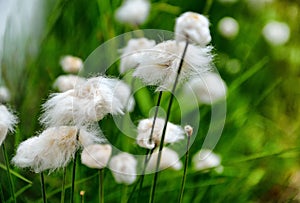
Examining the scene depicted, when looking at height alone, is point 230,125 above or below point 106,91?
below

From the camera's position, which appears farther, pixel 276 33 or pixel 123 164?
pixel 276 33

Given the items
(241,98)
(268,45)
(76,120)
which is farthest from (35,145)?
(268,45)

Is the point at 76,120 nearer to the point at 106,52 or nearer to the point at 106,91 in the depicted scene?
the point at 106,91

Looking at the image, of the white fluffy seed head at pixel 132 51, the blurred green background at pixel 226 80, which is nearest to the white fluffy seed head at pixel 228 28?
the blurred green background at pixel 226 80

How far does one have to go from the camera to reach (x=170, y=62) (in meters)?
0.29

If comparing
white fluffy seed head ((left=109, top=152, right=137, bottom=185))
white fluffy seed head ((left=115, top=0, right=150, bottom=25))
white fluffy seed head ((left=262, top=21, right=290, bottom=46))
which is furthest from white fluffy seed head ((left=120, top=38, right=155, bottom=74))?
white fluffy seed head ((left=262, top=21, right=290, bottom=46))

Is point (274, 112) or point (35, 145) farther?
point (274, 112)

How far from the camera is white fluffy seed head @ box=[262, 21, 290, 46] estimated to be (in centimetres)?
71

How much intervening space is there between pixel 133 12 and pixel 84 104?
309 millimetres

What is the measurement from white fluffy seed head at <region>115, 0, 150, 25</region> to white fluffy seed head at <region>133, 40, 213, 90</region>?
0.27 metres

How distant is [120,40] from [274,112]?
217mm

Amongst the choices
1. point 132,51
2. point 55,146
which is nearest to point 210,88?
point 132,51

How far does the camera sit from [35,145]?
290 mm

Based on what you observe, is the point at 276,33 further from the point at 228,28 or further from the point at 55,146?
the point at 55,146
